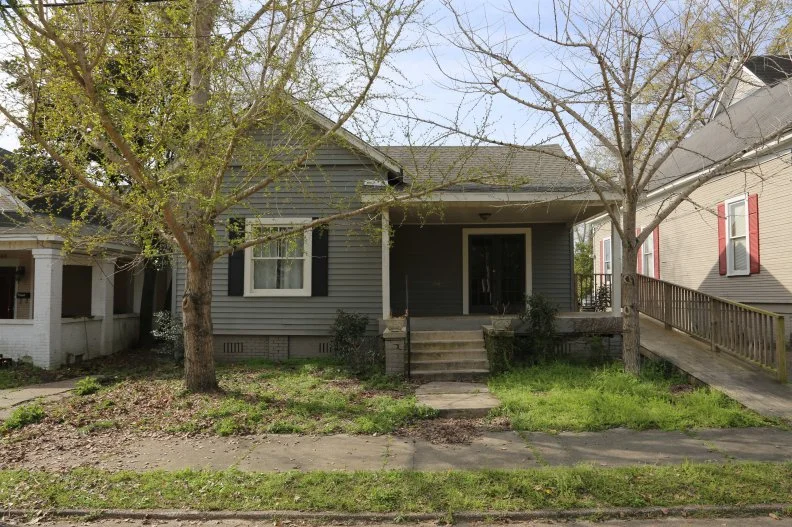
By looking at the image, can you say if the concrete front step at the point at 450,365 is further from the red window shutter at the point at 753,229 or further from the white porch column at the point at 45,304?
the white porch column at the point at 45,304

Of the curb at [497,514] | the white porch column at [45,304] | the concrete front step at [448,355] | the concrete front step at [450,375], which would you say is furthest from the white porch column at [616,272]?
the white porch column at [45,304]

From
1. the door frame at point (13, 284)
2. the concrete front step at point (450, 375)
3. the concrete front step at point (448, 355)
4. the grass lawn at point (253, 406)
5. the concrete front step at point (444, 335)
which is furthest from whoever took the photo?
the door frame at point (13, 284)

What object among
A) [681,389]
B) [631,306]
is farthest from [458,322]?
[681,389]

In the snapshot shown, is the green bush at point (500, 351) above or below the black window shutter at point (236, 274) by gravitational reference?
below

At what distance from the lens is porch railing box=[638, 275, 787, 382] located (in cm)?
899

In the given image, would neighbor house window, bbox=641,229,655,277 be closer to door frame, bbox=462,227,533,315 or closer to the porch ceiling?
the porch ceiling

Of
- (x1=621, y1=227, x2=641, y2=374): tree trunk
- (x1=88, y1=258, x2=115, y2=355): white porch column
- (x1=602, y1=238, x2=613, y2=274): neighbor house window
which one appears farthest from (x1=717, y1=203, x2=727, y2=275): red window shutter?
(x1=88, y1=258, x2=115, y2=355): white porch column

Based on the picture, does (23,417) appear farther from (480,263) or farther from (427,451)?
(480,263)

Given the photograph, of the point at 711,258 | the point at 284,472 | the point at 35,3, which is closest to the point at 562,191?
the point at 711,258

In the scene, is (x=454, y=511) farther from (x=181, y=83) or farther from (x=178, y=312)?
(x=178, y=312)

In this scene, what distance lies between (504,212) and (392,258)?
9.56 feet

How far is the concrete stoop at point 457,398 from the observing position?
7867 mm

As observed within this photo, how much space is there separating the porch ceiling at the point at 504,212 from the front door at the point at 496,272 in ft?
Result: 1.71

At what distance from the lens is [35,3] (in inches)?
232
